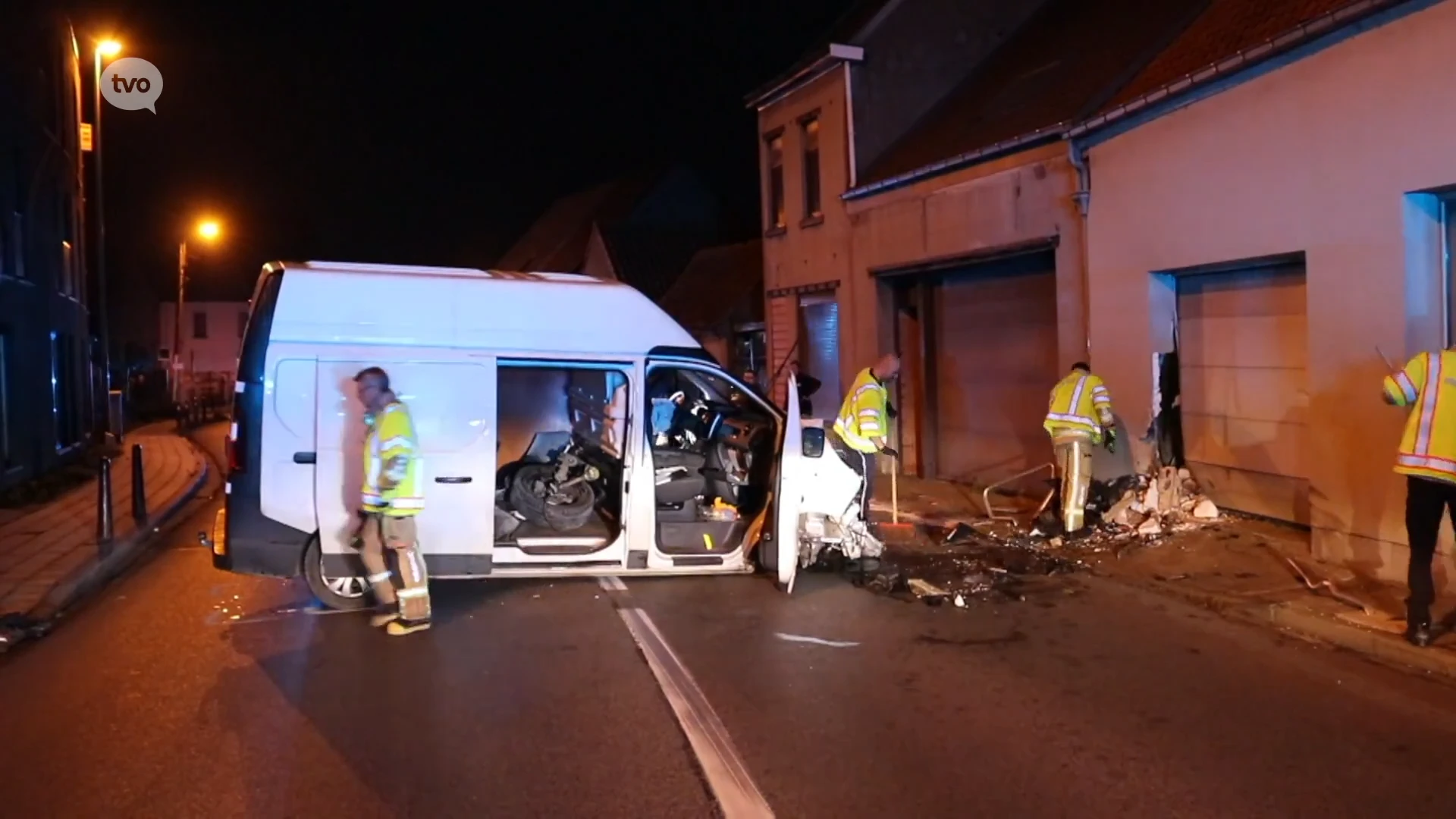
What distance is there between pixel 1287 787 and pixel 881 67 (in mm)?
14388

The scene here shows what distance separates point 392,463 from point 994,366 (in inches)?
355

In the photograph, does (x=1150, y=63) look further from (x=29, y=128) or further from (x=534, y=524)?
(x=29, y=128)

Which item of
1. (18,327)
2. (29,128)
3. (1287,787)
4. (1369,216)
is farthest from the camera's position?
(29,128)

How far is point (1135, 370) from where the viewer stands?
11844 millimetres

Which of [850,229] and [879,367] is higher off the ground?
[850,229]

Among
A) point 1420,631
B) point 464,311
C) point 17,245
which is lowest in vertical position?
point 1420,631

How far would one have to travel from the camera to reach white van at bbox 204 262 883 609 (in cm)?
814

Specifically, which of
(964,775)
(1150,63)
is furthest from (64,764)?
(1150,63)

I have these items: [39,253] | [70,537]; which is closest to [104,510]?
[70,537]

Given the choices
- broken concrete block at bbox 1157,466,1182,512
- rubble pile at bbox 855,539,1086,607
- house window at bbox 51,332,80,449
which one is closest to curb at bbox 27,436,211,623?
rubble pile at bbox 855,539,1086,607

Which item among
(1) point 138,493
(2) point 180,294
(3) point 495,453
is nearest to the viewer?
(3) point 495,453

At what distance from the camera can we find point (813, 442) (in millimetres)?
9266

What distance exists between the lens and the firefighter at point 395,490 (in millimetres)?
7773

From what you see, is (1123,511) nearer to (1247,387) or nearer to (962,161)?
(1247,387)
